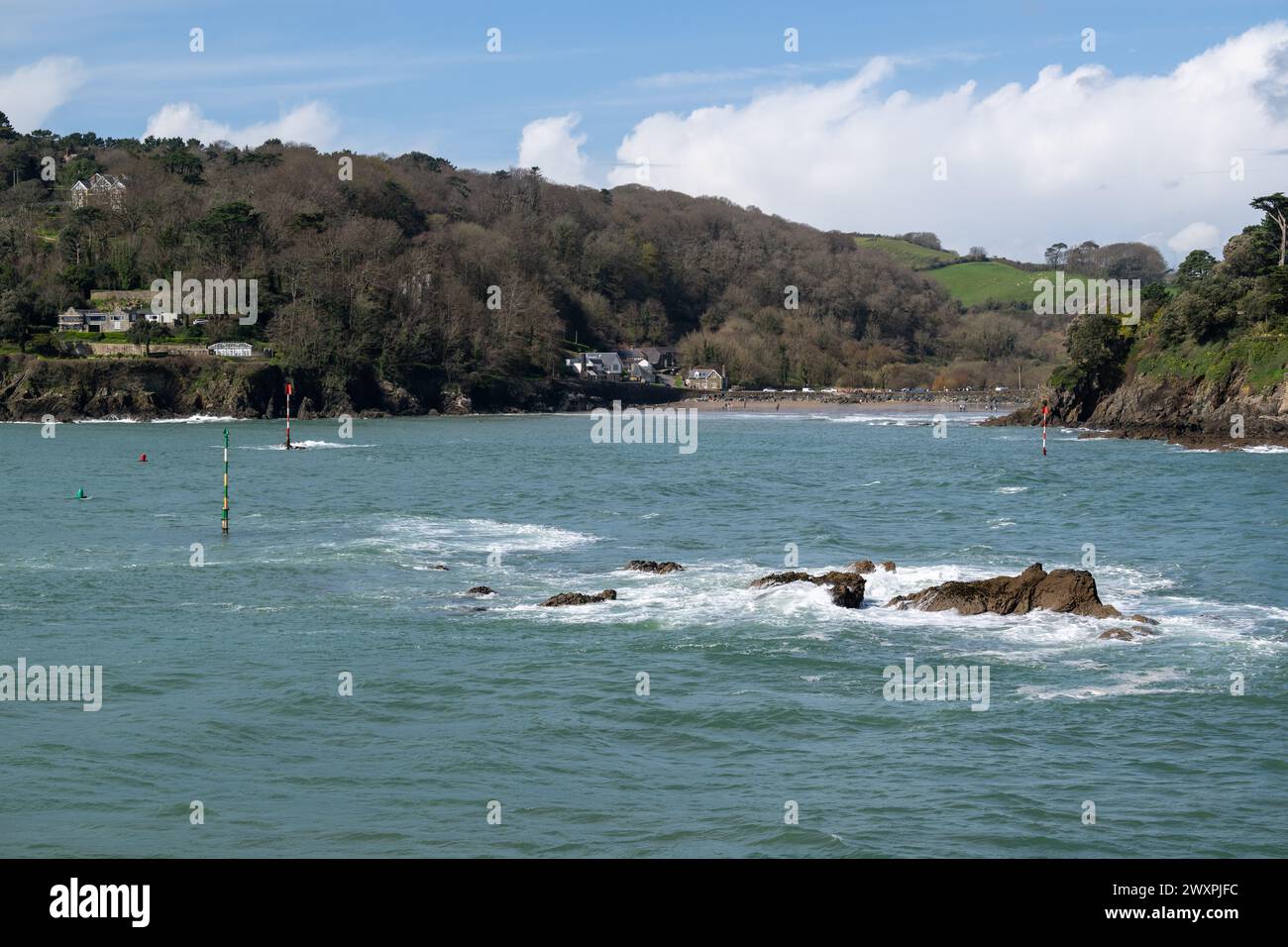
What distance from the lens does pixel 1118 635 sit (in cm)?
2311

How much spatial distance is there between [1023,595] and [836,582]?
394cm

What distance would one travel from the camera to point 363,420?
120m

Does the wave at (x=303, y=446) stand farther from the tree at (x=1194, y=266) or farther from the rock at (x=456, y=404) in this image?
the tree at (x=1194, y=266)

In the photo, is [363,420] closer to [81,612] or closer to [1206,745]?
[81,612]

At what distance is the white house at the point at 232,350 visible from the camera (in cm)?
12319

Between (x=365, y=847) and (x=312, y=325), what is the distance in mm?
117381

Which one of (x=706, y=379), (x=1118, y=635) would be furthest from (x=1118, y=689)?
(x=706, y=379)

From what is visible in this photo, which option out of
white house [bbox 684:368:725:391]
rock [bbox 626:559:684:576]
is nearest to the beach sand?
white house [bbox 684:368:725:391]

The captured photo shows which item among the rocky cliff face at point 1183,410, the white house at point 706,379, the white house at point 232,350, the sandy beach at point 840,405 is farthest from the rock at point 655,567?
the white house at point 706,379

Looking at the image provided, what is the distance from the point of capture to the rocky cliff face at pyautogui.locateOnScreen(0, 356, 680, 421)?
365 feet

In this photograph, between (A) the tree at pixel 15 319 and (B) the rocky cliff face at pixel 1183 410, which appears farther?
(A) the tree at pixel 15 319

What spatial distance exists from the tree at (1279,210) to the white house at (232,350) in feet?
299

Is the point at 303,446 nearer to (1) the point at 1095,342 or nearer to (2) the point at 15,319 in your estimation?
(2) the point at 15,319
